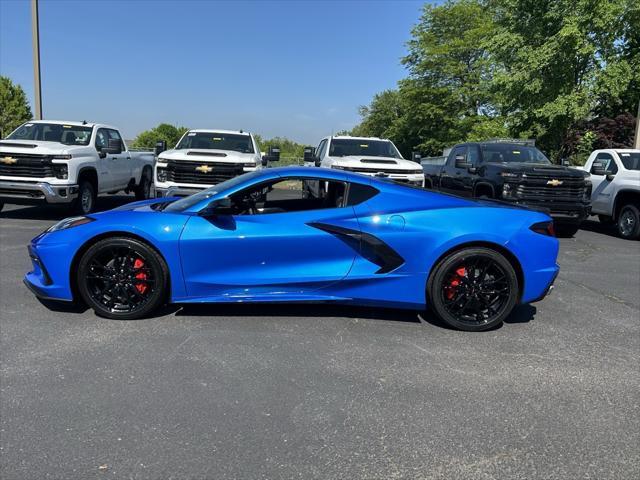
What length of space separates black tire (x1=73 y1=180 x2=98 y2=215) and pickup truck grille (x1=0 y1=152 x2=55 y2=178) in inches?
29.2

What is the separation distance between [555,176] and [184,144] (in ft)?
25.4

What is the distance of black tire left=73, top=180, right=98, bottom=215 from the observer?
34.6 ft

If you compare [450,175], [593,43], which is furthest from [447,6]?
[450,175]

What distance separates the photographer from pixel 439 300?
4.39 m

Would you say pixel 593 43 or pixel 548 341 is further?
pixel 593 43

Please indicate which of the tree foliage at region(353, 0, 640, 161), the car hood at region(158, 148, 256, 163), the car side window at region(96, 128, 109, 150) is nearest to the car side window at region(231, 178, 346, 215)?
the car hood at region(158, 148, 256, 163)

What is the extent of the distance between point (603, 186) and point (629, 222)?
1.07 meters

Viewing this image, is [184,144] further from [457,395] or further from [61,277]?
[457,395]

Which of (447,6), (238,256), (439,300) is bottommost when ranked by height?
(439,300)

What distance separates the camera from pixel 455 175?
12.2 meters

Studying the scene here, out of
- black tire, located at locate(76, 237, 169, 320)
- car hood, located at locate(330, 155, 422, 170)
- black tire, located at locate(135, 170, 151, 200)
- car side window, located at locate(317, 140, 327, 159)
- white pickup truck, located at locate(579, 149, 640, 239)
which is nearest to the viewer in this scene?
black tire, located at locate(76, 237, 169, 320)

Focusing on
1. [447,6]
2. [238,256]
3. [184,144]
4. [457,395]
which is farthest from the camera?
[447,6]

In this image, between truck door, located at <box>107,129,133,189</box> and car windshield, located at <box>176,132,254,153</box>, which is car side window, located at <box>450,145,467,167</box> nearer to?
car windshield, located at <box>176,132,254,153</box>

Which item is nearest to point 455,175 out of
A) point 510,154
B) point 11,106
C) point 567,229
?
point 510,154
